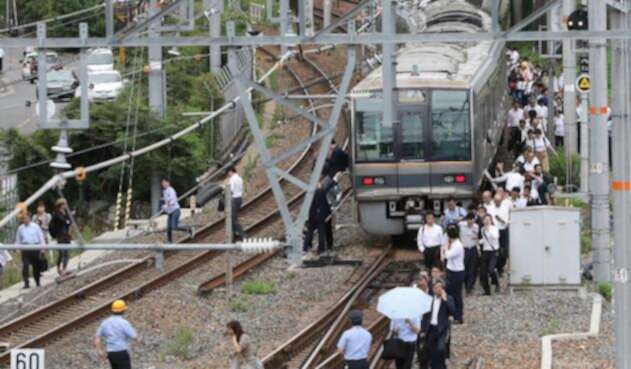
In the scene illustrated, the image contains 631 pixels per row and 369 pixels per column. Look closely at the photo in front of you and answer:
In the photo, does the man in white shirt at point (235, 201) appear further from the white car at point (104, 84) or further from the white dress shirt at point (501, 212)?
the white car at point (104, 84)

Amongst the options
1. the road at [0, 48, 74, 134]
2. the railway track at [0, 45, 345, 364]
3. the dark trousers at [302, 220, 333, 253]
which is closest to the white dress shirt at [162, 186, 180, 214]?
the railway track at [0, 45, 345, 364]

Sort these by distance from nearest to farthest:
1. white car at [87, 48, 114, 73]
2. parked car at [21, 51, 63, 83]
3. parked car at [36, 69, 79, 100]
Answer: parked car at [36, 69, 79, 100] < white car at [87, 48, 114, 73] < parked car at [21, 51, 63, 83]

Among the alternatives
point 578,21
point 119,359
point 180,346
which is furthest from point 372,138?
point 119,359

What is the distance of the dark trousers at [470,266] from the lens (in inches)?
923

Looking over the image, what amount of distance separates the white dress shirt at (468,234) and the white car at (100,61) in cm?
2497

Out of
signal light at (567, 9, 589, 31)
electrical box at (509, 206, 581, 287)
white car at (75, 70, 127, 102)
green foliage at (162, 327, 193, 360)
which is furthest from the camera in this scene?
white car at (75, 70, 127, 102)

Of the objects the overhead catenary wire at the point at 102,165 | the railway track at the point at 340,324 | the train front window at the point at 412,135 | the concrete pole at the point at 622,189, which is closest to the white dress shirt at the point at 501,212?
the railway track at the point at 340,324

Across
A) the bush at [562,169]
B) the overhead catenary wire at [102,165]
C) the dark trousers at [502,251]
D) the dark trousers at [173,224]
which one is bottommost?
the dark trousers at [502,251]

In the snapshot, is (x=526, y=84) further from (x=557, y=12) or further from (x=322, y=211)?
(x=322, y=211)

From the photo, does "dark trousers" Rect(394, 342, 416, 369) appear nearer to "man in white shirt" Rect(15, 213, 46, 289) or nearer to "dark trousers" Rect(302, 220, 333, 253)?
"man in white shirt" Rect(15, 213, 46, 289)

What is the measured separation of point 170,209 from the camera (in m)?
27.9

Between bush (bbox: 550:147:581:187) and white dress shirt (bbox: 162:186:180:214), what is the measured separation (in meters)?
8.26

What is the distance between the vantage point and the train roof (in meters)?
27.3

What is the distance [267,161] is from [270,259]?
319 inches
